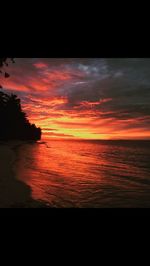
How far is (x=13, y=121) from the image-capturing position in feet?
107

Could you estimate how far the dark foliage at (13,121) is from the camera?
3093 centimetres

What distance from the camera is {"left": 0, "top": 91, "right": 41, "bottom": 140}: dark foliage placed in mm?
30931
